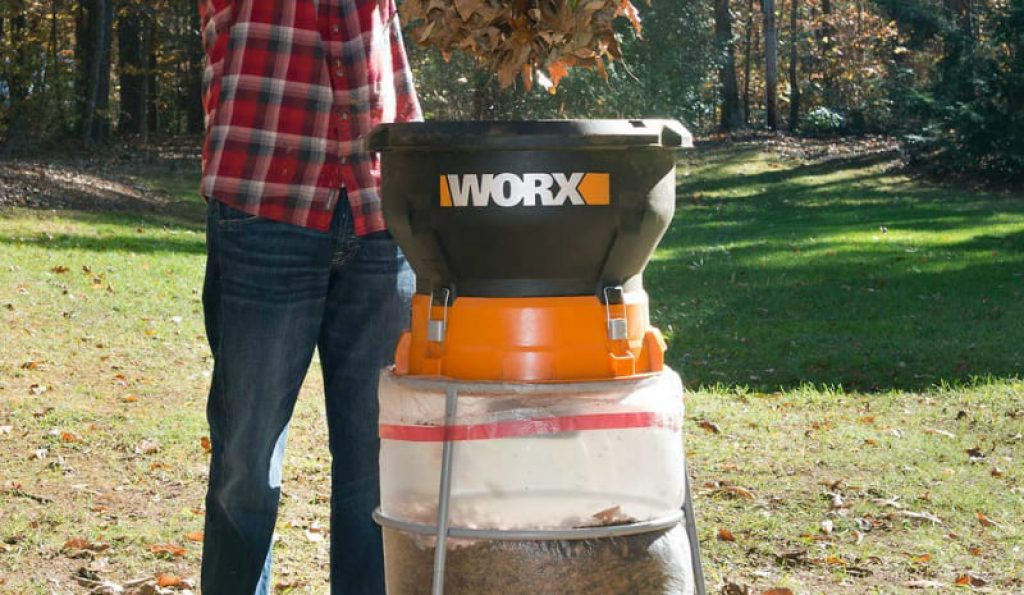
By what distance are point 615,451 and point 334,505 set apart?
1.07 meters

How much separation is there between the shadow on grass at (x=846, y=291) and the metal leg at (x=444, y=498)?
611 centimetres

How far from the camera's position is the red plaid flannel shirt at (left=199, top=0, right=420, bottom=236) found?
3.02 metres

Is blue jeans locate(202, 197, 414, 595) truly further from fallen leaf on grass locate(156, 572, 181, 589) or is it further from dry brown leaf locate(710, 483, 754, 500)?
dry brown leaf locate(710, 483, 754, 500)

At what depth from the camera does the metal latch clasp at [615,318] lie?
8.11ft

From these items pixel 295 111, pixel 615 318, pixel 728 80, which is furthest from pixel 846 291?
pixel 728 80

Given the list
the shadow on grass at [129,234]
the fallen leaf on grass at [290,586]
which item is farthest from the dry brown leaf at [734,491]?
the shadow on grass at [129,234]

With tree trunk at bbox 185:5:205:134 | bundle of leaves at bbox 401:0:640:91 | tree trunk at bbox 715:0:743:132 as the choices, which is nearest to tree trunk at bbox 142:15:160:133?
tree trunk at bbox 185:5:205:134

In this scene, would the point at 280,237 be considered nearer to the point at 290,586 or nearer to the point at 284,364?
the point at 284,364

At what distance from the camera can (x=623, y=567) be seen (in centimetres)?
246

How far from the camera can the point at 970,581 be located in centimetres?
467

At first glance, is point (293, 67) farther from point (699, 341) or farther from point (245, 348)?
point (699, 341)

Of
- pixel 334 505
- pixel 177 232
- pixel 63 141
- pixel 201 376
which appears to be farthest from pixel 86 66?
pixel 334 505

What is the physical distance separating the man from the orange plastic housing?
61 centimetres

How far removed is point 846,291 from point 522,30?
9.50m
